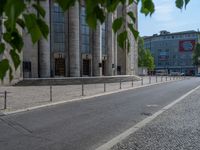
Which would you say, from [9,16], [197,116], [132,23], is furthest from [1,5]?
[197,116]

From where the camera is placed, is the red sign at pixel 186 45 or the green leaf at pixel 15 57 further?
the red sign at pixel 186 45

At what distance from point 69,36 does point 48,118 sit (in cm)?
4348

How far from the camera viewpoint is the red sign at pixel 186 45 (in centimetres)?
16660

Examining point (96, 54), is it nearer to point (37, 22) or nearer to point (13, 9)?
point (37, 22)

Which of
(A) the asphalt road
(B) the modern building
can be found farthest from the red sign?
(A) the asphalt road

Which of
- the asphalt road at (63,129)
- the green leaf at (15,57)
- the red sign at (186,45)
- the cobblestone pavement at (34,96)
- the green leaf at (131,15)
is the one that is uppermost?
the red sign at (186,45)

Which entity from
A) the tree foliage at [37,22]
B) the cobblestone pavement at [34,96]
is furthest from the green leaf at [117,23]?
the cobblestone pavement at [34,96]

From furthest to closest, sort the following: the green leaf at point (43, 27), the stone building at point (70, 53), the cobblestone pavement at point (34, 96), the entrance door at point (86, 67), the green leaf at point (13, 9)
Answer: the entrance door at point (86, 67), the stone building at point (70, 53), the cobblestone pavement at point (34, 96), the green leaf at point (43, 27), the green leaf at point (13, 9)

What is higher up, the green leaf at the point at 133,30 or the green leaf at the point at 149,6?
the green leaf at the point at 149,6

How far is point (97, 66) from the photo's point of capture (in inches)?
2421

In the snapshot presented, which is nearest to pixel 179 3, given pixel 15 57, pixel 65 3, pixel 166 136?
pixel 65 3

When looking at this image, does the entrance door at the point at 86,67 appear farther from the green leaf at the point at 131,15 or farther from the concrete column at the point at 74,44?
the green leaf at the point at 131,15

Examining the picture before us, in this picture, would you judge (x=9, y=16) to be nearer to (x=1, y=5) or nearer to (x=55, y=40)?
(x=1, y=5)

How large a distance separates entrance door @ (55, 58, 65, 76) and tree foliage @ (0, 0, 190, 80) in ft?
188
